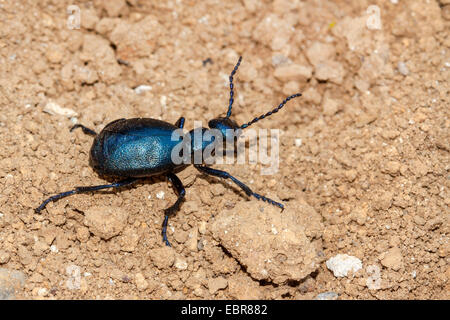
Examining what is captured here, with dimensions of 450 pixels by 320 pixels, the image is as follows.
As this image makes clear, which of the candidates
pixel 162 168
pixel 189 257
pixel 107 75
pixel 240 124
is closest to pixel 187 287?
pixel 189 257

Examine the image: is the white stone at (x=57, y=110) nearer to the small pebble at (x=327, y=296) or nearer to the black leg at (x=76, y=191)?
the black leg at (x=76, y=191)

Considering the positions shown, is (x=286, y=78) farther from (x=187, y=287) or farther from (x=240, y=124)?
(x=187, y=287)

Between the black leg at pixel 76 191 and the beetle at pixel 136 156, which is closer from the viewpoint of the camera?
the black leg at pixel 76 191

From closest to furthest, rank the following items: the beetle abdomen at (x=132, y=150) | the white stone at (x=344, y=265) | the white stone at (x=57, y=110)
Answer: the white stone at (x=344, y=265)
the beetle abdomen at (x=132, y=150)
the white stone at (x=57, y=110)

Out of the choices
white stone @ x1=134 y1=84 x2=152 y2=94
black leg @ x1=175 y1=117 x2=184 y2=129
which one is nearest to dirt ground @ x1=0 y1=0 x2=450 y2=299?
white stone @ x1=134 y1=84 x2=152 y2=94

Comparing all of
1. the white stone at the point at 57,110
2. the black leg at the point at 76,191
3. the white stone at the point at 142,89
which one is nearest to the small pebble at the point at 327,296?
the black leg at the point at 76,191

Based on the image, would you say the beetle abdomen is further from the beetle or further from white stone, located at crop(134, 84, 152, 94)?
white stone, located at crop(134, 84, 152, 94)
